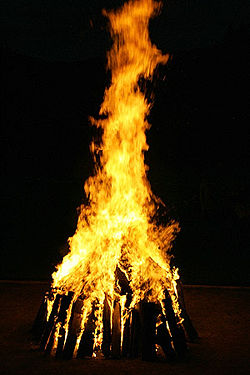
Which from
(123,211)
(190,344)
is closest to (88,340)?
(190,344)

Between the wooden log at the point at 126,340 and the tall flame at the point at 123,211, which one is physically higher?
the tall flame at the point at 123,211

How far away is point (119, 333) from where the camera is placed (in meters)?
4.22

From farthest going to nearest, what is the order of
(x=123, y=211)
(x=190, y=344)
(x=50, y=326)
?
(x=123, y=211) < (x=190, y=344) < (x=50, y=326)

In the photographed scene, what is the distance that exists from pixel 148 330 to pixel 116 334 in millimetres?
296

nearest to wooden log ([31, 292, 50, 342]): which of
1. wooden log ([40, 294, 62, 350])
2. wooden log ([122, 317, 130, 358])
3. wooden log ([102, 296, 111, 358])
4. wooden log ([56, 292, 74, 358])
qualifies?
wooden log ([40, 294, 62, 350])

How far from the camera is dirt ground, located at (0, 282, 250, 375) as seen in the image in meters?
3.91

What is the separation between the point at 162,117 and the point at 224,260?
39.5 ft

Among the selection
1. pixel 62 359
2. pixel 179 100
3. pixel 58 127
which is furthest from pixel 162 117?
pixel 62 359

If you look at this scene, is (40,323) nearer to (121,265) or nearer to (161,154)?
(121,265)

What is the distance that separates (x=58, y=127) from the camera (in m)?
21.8

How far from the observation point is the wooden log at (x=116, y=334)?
417cm

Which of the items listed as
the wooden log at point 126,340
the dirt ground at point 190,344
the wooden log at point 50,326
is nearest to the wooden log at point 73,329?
the dirt ground at point 190,344

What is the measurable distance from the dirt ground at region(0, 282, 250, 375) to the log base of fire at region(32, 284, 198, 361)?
107 mm

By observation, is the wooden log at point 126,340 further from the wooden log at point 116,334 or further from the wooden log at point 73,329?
the wooden log at point 73,329
